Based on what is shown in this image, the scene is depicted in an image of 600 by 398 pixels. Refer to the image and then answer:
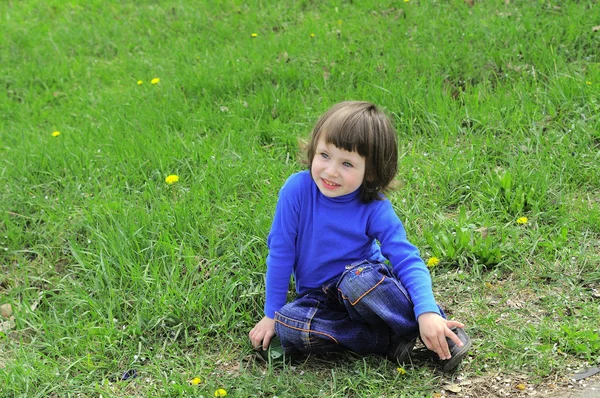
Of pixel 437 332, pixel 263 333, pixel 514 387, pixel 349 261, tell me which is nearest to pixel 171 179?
pixel 263 333

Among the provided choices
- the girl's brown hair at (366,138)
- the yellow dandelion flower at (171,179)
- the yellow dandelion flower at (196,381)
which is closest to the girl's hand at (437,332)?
the girl's brown hair at (366,138)

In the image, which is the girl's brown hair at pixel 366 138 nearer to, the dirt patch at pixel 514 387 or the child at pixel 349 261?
the child at pixel 349 261

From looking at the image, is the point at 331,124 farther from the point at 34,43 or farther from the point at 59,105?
the point at 34,43

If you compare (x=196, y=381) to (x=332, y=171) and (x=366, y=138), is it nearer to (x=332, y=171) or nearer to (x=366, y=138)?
(x=332, y=171)

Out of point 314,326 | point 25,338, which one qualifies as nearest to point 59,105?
point 25,338

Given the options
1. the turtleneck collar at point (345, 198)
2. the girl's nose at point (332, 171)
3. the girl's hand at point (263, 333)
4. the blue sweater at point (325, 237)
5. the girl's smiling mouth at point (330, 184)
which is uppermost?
the girl's nose at point (332, 171)

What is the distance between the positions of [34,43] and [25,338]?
392 centimetres

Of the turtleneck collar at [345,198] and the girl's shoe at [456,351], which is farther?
the turtleneck collar at [345,198]

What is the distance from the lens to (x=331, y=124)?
2.43 meters

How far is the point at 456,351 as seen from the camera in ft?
7.87

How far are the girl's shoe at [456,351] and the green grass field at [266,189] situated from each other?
6 centimetres

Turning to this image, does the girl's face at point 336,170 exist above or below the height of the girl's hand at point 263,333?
above

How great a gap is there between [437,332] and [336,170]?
65cm

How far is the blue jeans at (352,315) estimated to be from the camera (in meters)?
2.41
